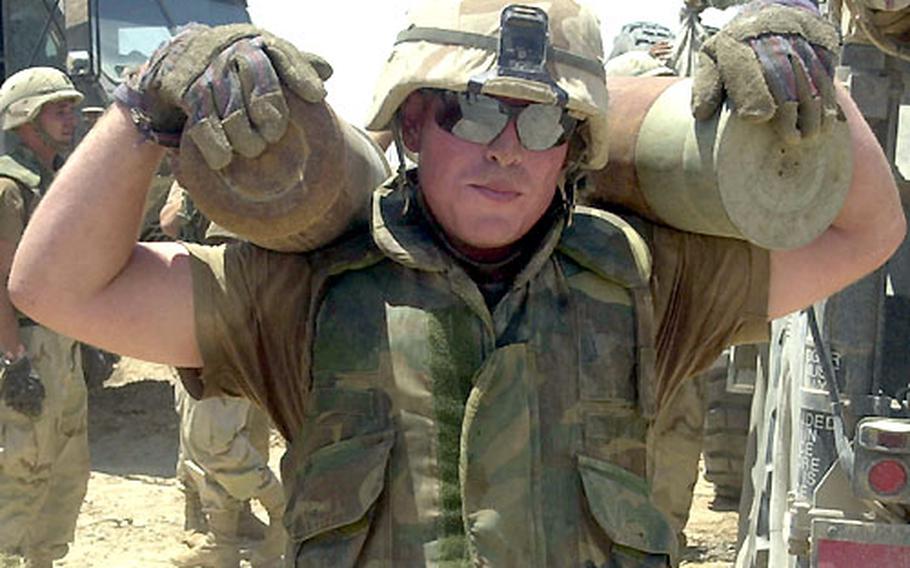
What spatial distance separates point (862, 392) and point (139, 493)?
16.7 feet

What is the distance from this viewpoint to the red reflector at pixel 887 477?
3.37 metres

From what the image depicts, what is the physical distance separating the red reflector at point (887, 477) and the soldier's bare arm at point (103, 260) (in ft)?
6.20

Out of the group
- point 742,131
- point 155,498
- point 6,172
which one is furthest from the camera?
point 155,498

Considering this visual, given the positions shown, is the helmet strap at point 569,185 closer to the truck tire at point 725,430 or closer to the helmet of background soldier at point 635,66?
the helmet of background soldier at point 635,66

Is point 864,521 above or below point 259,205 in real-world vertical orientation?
below

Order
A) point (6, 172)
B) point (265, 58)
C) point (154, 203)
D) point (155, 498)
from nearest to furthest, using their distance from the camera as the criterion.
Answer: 1. point (265, 58)
2. point (6, 172)
3. point (155, 498)
4. point (154, 203)

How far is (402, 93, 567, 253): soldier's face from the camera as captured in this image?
212 centimetres

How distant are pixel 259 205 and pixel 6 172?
4061 mm

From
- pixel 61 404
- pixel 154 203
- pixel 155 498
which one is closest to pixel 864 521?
pixel 61 404

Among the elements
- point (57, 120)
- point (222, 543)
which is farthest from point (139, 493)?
point (57, 120)

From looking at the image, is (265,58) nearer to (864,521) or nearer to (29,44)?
(864,521)

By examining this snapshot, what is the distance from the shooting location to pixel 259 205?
1.95m

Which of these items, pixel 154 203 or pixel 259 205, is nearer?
pixel 259 205

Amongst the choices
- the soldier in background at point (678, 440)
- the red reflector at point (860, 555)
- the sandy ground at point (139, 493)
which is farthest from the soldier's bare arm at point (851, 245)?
the sandy ground at point (139, 493)
